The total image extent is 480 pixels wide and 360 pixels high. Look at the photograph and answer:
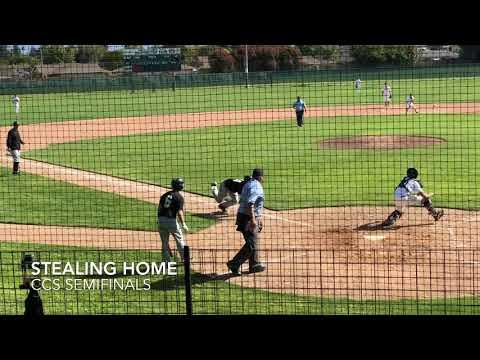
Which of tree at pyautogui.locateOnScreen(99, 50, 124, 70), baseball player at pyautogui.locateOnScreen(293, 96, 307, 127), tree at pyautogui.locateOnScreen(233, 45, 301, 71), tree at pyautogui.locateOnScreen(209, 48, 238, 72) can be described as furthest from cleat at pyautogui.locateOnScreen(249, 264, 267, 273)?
tree at pyautogui.locateOnScreen(209, 48, 238, 72)

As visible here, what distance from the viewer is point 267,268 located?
9.33m

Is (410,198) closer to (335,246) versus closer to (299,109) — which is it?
(335,246)

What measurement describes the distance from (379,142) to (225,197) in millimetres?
9524

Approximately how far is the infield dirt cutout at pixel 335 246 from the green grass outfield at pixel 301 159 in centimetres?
120

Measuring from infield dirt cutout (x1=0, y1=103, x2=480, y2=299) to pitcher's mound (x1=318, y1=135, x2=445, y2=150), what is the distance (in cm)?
764

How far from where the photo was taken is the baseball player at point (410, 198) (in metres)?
11.5

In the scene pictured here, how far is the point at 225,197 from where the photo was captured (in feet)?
43.1

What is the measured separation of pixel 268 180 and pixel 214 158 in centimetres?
383

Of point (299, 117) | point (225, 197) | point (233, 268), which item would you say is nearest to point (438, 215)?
point (225, 197)

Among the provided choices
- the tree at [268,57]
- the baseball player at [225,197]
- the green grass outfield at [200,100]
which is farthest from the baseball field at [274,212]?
the tree at [268,57]

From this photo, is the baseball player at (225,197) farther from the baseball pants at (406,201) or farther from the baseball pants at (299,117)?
the baseball pants at (299,117)

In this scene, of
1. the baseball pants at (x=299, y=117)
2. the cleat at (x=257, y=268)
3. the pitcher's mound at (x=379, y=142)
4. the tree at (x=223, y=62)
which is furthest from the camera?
the tree at (x=223, y=62)
